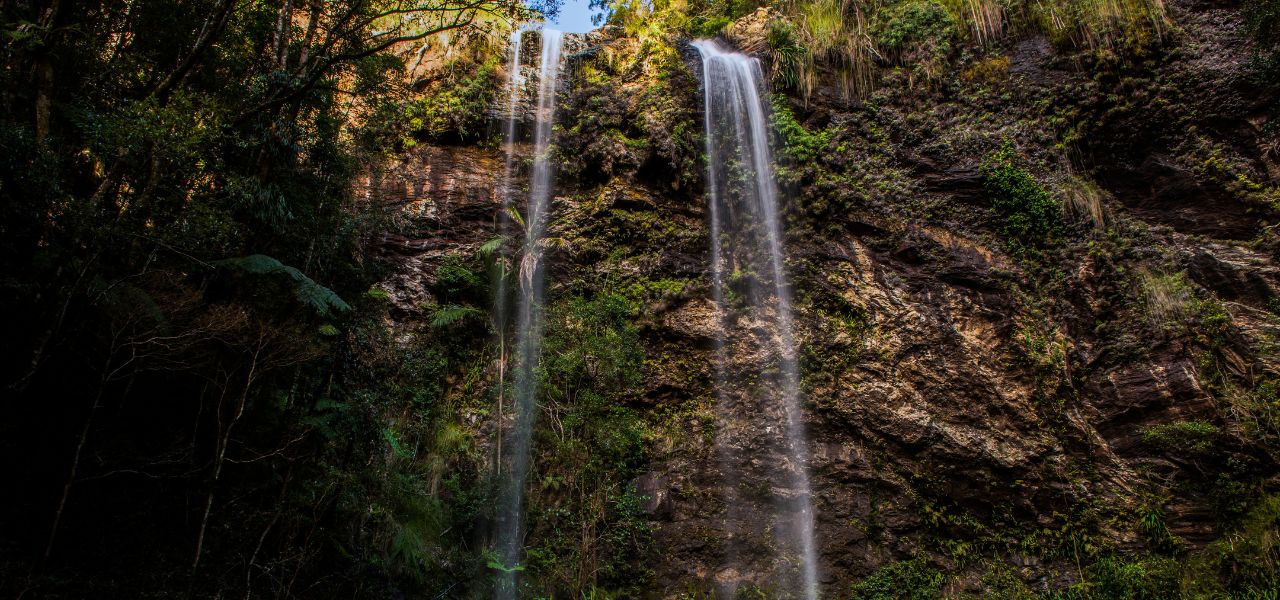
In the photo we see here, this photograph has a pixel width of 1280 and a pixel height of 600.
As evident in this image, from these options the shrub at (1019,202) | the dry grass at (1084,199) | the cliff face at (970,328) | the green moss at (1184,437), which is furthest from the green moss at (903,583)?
the dry grass at (1084,199)

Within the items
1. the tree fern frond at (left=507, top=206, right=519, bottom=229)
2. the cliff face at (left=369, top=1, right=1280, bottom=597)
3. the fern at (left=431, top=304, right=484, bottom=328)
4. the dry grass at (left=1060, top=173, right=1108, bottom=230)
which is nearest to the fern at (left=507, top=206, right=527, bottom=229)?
the tree fern frond at (left=507, top=206, right=519, bottom=229)

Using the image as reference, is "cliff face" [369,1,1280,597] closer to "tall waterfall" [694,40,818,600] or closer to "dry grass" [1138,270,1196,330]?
"dry grass" [1138,270,1196,330]

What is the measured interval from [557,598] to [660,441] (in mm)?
2759

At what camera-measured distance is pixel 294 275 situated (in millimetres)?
6133

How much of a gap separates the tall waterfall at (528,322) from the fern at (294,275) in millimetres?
3784

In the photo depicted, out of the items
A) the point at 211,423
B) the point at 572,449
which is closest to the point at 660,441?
the point at 572,449

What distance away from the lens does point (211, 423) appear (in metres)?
6.29

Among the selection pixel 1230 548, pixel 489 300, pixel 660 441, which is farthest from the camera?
pixel 489 300

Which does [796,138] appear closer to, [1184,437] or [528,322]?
[528,322]

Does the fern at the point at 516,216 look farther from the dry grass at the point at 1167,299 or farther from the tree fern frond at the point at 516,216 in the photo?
the dry grass at the point at 1167,299

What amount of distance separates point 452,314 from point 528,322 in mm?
1337

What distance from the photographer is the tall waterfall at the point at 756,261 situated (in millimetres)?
8656

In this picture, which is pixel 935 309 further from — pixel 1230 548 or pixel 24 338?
pixel 24 338

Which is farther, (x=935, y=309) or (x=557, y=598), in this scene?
(x=935, y=309)
